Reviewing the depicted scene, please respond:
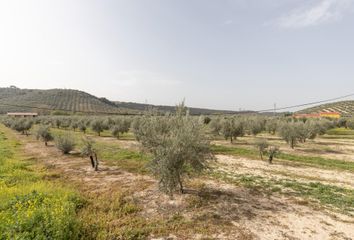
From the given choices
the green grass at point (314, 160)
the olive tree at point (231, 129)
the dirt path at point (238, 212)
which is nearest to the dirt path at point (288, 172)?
the green grass at point (314, 160)

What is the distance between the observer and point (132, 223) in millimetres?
8938

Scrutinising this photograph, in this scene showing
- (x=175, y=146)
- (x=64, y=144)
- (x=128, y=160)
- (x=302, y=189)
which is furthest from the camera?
(x=64, y=144)

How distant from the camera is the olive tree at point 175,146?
10789mm

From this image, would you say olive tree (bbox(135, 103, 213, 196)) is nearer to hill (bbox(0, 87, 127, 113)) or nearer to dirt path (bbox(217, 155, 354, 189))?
dirt path (bbox(217, 155, 354, 189))

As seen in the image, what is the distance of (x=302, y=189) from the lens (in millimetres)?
13328

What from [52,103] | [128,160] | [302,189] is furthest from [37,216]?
[52,103]

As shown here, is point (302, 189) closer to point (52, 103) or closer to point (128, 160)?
point (128, 160)

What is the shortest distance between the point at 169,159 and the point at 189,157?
1.12m

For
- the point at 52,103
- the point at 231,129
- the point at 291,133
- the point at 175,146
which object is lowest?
the point at 175,146

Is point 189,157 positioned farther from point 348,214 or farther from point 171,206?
point 348,214

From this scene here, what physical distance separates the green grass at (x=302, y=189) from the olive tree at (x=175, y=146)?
4303 mm

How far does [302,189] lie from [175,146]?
8.70m

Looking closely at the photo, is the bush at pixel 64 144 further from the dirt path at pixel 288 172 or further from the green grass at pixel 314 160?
the dirt path at pixel 288 172

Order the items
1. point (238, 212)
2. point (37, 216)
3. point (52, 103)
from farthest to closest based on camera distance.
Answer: point (52, 103), point (238, 212), point (37, 216)
